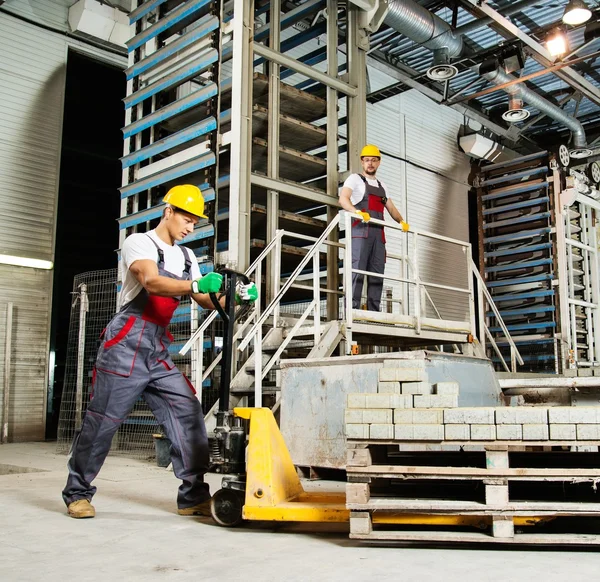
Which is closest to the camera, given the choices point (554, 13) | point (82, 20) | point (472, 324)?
point (472, 324)

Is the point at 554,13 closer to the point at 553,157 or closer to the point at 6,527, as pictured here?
the point at 553,157

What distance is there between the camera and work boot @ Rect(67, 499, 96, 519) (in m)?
4.27

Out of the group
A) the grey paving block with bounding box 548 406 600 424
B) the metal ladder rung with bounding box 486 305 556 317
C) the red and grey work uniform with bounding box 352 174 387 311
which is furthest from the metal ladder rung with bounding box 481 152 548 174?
the grey paving block with bounding box 548 406 600 424

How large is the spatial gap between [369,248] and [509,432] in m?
5.01

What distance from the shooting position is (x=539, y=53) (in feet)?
41.4

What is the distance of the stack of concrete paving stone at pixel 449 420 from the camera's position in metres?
3.36

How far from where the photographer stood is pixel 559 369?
13.0 m

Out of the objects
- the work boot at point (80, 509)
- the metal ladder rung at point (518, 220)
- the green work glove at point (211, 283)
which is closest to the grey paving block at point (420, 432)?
the green work glove at point (211, 283)

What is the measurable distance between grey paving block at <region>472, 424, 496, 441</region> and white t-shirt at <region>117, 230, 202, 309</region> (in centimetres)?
A: 217

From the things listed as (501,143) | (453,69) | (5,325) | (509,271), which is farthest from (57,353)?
(501,143)

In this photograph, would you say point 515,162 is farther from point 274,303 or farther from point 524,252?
point 274,303

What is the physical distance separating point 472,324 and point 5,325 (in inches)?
256

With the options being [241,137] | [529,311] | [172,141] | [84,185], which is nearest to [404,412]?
[241,137]

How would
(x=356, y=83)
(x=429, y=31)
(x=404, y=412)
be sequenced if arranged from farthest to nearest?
1. (x=429, y=31)
2. (x=356, y=83)
3. (x=404, y=412)
